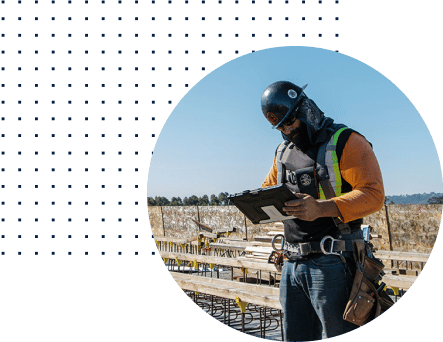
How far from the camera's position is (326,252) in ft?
10.5

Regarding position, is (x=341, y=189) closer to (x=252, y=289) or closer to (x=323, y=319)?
(x=323, y=319)

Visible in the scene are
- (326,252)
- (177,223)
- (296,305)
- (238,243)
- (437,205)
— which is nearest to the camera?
(326,252)

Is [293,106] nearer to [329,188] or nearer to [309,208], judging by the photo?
[329,188]

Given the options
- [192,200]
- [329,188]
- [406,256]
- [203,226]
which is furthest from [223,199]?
[406,256]

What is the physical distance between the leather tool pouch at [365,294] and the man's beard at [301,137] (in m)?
0.82

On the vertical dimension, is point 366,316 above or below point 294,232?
below

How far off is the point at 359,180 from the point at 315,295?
0.89 meters

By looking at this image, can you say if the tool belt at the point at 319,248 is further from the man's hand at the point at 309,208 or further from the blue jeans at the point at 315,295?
the man's hand at the point at 309,208

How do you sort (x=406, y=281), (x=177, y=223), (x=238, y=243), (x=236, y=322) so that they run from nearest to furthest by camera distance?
(x=406, y=281), (x=177, y=223), (x=236, y=322), (x=238, y=243)

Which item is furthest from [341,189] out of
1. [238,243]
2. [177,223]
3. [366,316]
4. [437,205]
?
[238,243]

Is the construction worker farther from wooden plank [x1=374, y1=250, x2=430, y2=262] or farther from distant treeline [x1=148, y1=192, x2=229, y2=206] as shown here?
wooden plank [x1=374, y1=250, x2=430, y2=262]

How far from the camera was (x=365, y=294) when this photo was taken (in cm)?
317

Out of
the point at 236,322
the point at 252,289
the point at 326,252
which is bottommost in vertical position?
the point at 236,322

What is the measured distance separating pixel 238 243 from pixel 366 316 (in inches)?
296
